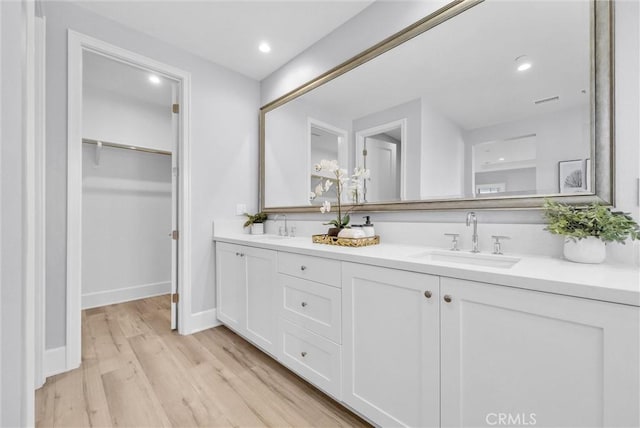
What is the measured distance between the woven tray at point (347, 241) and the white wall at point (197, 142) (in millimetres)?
1203

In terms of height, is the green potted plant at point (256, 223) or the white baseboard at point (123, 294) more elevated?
the green potted plant at point (256, 223)

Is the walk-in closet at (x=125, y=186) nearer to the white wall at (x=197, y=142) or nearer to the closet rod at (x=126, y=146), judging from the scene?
the closet rod at (x=126, y=146)

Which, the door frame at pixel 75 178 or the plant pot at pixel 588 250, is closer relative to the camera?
the plant pot at pixel 588 250

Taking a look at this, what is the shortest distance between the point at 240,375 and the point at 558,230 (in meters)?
1.89

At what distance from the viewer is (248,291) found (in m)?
2.04

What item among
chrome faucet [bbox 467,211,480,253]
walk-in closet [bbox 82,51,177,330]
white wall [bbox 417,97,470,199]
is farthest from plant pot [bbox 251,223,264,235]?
chrome faucet [bbox 467,211,480,253]

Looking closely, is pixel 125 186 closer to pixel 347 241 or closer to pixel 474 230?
pixel 347 241

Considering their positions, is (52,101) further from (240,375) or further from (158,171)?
(240,375)

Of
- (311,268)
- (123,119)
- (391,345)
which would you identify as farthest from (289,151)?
(123,119)

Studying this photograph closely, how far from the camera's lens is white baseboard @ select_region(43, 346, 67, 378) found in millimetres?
1759

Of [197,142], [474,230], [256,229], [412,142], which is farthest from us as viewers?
[256,229]

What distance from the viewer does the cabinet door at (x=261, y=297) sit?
71.2 inches

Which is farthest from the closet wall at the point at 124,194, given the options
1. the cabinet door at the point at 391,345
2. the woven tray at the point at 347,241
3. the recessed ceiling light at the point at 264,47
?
the cabinet door at the point at 391,345

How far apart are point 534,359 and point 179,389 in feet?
5.90
